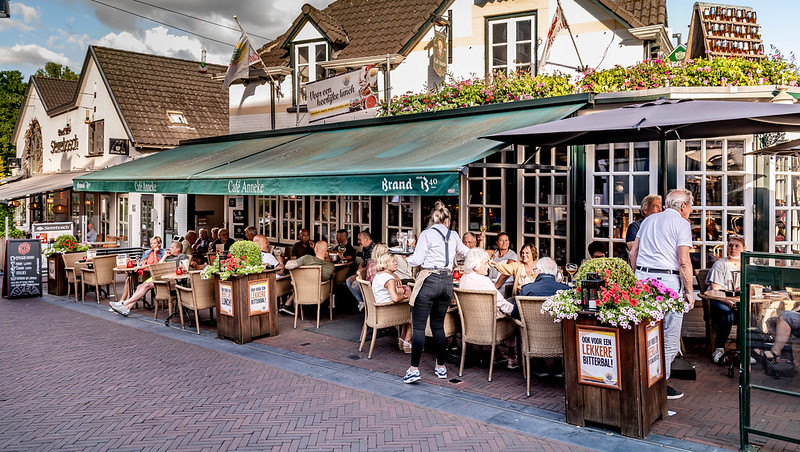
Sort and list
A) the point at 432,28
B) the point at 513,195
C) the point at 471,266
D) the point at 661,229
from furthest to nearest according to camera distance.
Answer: the point at 432,28, the point at 513,195, the point at 471,266, the point at 661,229

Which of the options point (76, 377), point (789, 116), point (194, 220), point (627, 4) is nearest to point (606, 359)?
point (789, 116)

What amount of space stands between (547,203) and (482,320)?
353 cm

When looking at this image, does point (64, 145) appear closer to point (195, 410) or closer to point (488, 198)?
point (488, 198)

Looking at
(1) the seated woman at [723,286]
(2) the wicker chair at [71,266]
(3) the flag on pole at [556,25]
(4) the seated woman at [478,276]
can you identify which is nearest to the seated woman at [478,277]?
(4) the seated woman at [478,276]

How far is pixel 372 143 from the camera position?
968cm

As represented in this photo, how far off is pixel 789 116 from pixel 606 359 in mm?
2988

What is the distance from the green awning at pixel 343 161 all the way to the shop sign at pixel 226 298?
1599 mm

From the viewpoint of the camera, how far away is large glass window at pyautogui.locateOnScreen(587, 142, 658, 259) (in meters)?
8.30

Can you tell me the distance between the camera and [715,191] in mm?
8000

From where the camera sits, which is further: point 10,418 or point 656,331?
point 10,418

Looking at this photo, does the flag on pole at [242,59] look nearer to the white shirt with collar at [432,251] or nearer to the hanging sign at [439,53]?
the hanging sign at [439,53]

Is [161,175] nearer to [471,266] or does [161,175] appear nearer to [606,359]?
[471,266]

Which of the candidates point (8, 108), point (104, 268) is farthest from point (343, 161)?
point (8, 108)

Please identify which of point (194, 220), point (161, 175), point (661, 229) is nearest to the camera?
point (661, 229)
